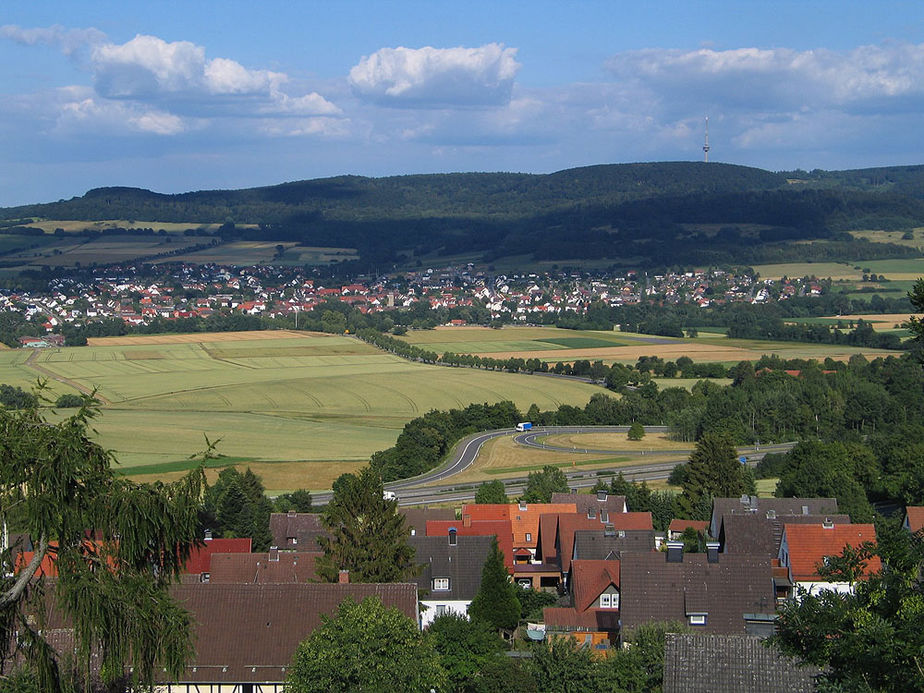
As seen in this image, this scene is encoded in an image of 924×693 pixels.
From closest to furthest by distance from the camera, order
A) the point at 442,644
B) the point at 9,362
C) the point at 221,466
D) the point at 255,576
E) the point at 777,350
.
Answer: the point at 442,644, the point at 255,576, the point at 221,466, the point at 9,362, the point at 777,350

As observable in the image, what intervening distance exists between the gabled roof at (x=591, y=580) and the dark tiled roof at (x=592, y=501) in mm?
12273

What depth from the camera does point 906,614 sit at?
12.0 metres

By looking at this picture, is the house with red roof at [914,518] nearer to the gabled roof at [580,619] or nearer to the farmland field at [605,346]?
the gabled roof at [580,619]

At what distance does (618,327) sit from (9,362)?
259 ft

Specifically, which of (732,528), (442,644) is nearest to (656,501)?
(732,528)

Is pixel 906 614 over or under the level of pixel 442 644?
over

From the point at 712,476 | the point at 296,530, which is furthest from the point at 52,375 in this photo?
the point at 296,530

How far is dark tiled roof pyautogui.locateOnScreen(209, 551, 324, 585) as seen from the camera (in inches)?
1280

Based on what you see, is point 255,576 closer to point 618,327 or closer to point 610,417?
point 610,417

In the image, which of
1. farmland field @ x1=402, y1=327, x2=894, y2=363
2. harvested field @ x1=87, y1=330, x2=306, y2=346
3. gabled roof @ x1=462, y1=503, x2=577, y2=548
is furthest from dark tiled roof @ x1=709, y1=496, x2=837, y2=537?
harvested field @ x1=87, y1=330, x2=306, y2=346

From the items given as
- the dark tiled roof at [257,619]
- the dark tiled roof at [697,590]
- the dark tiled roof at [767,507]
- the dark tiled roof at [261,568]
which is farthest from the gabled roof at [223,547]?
the dark tiled roof at [767,507]

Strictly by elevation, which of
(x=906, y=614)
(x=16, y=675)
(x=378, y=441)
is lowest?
(x=378, y=441)

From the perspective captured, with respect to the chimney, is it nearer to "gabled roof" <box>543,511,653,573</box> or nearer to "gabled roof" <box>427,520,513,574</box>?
"gabled roof" <box>427,520,513,574</box>

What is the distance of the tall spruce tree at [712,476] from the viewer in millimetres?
51781
